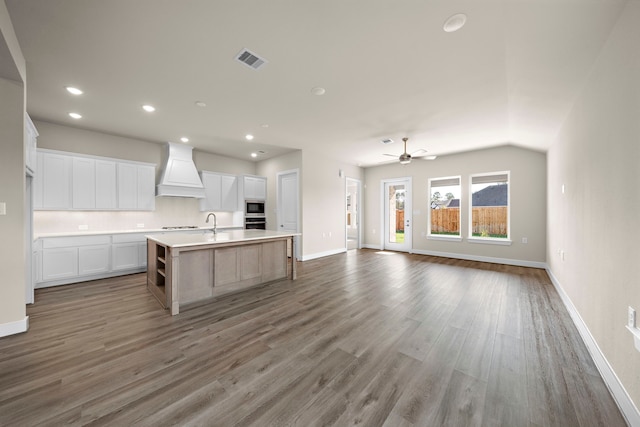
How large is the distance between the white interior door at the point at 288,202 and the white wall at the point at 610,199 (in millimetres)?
4909

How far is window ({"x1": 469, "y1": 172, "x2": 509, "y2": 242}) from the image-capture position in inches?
224

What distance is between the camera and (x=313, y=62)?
2459 millimetres

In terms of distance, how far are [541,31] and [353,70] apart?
1568mm

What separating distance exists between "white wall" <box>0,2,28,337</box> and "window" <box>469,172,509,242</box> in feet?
25.7

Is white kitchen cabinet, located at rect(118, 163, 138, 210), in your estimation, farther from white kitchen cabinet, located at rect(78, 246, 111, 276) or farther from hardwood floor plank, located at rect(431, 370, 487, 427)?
hardwood floor plank, located at rect(431, 370, 487, 427)

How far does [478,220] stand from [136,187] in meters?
7.90

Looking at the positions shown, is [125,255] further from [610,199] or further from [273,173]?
[610,199]

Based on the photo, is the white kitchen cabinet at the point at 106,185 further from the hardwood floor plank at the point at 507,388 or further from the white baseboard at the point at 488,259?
the white baseboard at the point at 488,259

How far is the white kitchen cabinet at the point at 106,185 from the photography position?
14.8 ft

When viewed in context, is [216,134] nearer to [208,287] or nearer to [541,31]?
[208,287]

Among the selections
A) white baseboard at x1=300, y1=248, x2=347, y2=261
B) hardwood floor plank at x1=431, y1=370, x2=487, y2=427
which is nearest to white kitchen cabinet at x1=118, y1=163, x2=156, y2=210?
white baseboard at x1=300, y1=248, x2=347, y2=261

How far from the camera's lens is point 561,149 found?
3604 millimetres

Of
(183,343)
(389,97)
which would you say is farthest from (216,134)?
(183,343)

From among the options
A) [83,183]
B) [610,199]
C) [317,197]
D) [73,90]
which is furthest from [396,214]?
[83,183]
